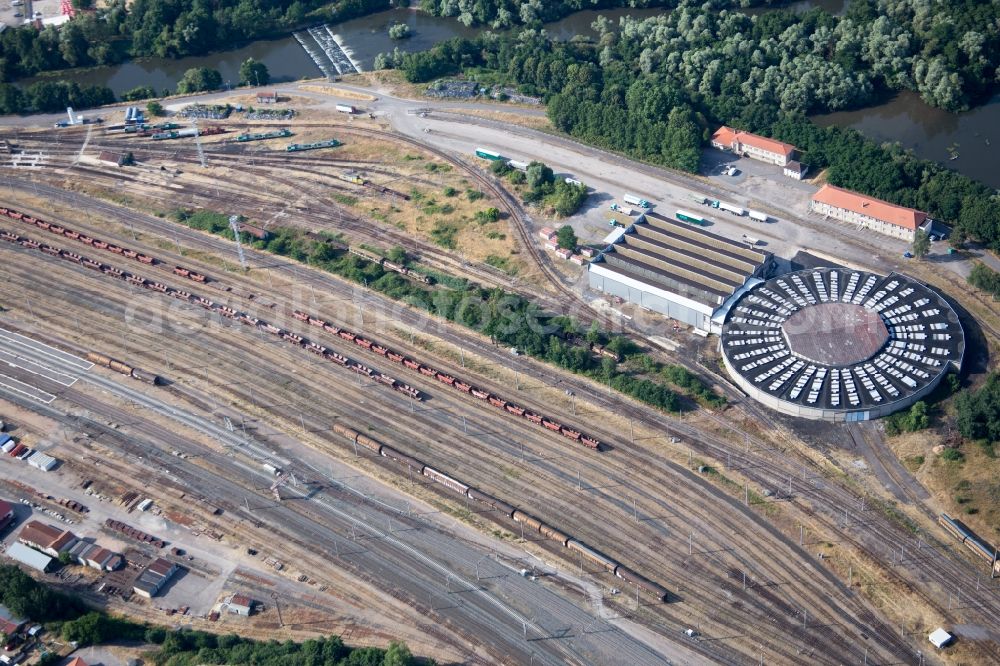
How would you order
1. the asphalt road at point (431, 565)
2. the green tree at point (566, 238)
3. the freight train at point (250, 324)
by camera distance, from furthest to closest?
the green tree at point (566, 238) → the freight train at point (250, 324) → the asphalt road at point (431, 565)

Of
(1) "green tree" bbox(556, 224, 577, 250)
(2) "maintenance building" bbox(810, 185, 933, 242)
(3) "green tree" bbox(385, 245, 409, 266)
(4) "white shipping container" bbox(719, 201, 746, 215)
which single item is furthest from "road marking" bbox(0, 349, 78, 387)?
(2) "maintenance building" bbox(810, 185, 933, 242)

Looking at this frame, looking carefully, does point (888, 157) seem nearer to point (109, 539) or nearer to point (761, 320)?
point (761, 320)

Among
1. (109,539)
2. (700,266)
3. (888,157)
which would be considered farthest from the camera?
(888,157)

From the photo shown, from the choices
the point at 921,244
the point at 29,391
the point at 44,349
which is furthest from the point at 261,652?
the point at 921,244

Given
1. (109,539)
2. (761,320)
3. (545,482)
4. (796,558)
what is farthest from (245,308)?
(796,558)

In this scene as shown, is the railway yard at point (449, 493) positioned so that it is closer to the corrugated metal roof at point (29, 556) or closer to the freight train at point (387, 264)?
the freight train at point (387, 264)

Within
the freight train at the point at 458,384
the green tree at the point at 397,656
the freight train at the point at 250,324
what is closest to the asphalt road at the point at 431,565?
the green tree at the point at 397,656
